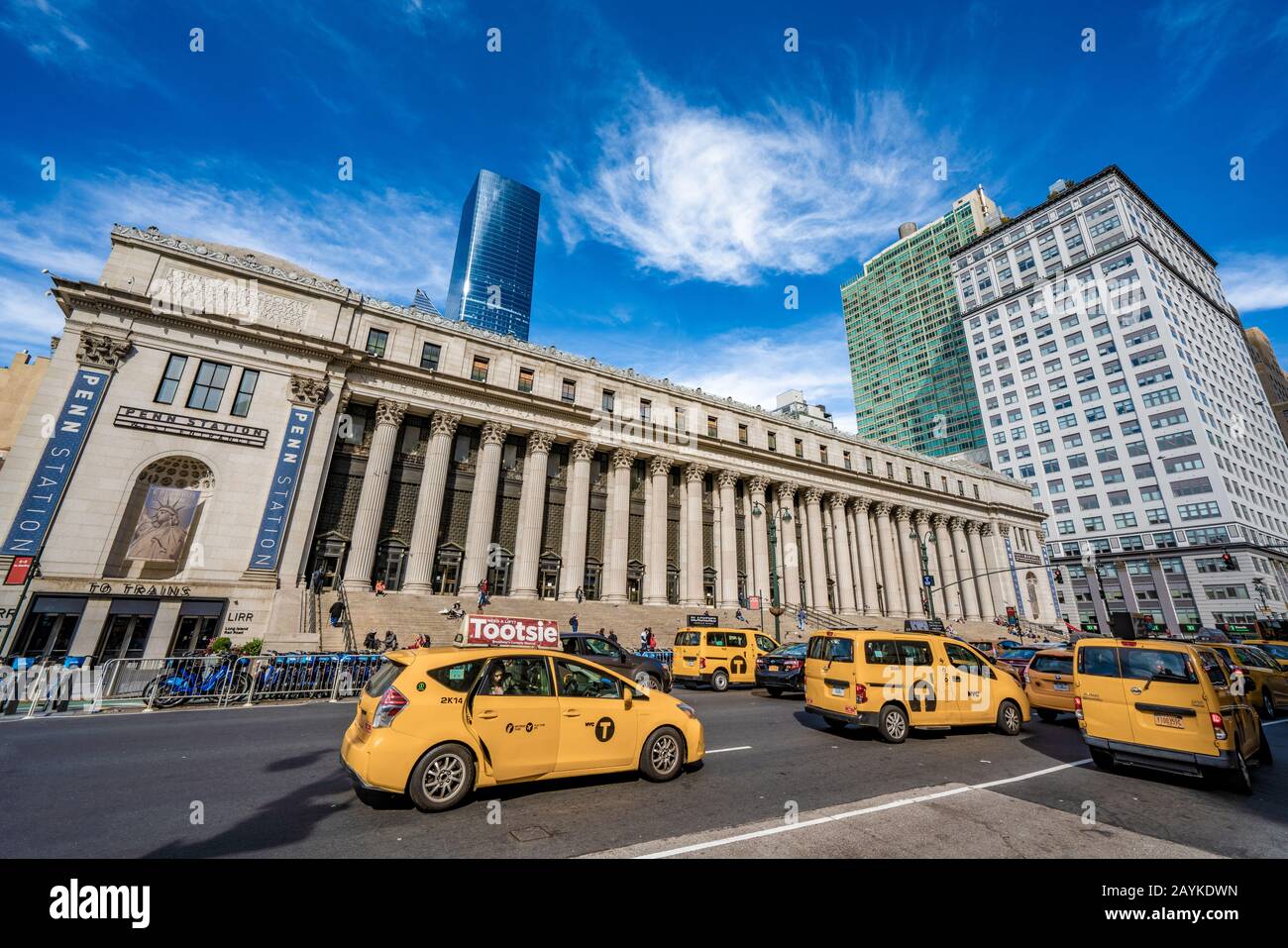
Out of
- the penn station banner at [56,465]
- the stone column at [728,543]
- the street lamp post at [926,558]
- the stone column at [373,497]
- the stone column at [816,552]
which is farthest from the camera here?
the street lamp post at [926,558]

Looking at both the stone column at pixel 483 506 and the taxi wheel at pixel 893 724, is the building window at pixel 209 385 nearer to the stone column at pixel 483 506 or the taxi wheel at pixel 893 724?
the stone column at pixel 483 506

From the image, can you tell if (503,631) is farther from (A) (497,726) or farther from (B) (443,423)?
(B) (443,423)

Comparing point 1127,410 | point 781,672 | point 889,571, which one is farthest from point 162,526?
point 1127,410

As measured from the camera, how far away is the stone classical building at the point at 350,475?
2084 cm

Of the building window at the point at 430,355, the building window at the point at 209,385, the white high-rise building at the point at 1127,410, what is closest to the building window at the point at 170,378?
the building window at the point at 209,385

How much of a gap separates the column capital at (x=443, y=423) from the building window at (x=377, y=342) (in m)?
4.76

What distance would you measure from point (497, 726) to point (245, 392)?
27.5 metres

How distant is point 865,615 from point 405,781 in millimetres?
42979

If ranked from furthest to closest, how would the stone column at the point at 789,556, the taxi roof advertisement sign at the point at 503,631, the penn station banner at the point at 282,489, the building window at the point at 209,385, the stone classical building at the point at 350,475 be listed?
the stone column at the point at 789,556 < the building window at the point at 209,385 < the penn station banner at the point at 282,489 < the stone classical building at the point at 350,475 < the taxi roof advertisement sign at the point at 503,631

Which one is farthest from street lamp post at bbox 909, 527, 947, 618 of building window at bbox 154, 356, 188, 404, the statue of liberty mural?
building window at bbox 154, 356, 188, 404

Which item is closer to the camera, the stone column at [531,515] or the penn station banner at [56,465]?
the penn station banner at [56,465]

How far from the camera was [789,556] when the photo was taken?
4038cm
